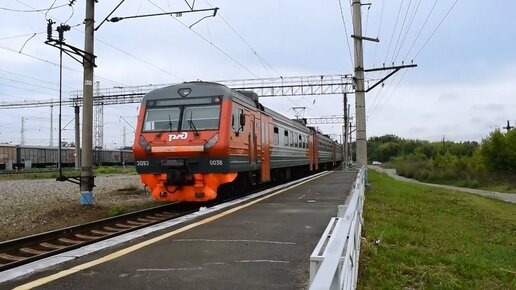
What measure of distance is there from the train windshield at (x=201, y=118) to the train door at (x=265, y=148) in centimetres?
417

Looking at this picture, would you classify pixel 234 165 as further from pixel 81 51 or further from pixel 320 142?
pixel 320 142

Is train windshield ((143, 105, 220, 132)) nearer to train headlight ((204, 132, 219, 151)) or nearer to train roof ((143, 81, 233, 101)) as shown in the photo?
train headlight ((204, 132, 219, 151))

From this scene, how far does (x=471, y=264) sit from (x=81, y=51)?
37.1ft

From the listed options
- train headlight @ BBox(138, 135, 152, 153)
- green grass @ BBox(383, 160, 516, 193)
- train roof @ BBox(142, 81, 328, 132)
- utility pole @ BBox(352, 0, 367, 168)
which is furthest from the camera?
green grass @ BBox(383, 160, 516, 193)

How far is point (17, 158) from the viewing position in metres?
58.5

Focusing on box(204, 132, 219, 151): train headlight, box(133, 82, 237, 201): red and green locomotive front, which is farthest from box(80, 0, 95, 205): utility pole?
box(204, 132, 219, 151): train headlight

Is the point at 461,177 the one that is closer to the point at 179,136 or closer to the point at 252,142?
the point at 252,142

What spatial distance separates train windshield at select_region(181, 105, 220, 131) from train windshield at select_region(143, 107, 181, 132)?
10.2 inches

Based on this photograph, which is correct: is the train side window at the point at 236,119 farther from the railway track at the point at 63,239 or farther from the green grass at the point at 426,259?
the green grass at the point at 426,259

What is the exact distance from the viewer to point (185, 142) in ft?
43.7

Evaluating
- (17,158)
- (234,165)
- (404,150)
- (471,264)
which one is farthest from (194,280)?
(404,150)

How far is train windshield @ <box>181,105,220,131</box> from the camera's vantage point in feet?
44.1

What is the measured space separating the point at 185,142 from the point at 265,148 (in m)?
5.17

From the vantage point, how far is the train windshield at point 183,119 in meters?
13.5
